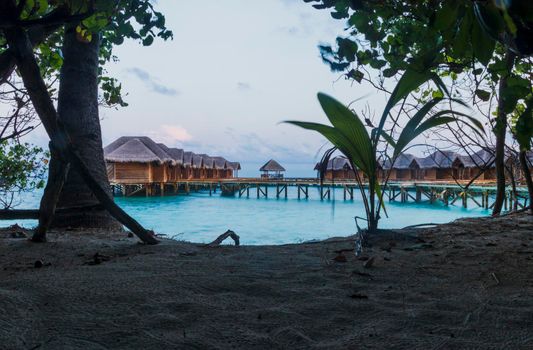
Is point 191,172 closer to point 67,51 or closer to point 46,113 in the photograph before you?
point 67,51

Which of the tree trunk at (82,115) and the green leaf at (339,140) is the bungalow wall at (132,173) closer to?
the tree trunk at (82,115)

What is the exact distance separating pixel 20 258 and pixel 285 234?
1250cm

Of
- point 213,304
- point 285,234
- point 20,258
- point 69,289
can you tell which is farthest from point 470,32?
point 285,234

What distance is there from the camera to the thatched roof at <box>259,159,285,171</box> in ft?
117

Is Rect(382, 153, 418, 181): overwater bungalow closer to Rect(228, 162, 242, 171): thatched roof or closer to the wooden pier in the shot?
the wooden pier

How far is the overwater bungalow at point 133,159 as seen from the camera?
23.5 meters

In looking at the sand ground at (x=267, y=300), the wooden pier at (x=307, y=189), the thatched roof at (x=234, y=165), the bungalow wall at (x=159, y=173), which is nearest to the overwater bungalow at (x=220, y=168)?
the thatched roof at (x=234, y=165)

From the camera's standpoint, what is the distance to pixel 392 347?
900 millimetres

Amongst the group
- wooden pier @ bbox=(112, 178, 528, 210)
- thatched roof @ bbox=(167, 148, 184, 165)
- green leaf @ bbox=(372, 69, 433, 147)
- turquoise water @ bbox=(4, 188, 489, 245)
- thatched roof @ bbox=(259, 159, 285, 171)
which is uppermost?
thatched roof @ bbox=(167, 148, 184, 165)

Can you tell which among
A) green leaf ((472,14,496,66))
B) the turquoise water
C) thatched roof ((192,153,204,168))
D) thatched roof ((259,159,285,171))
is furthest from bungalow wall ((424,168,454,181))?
green leaf ((472,14,496,66))

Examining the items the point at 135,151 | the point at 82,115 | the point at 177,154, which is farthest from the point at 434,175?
the point at 82,115

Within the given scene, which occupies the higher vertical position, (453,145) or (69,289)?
(453,145)

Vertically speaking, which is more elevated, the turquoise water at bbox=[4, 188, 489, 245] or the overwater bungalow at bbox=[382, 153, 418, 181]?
the overwater bungalow at bbox=[382, 153, 418, 181]

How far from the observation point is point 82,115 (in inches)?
165
